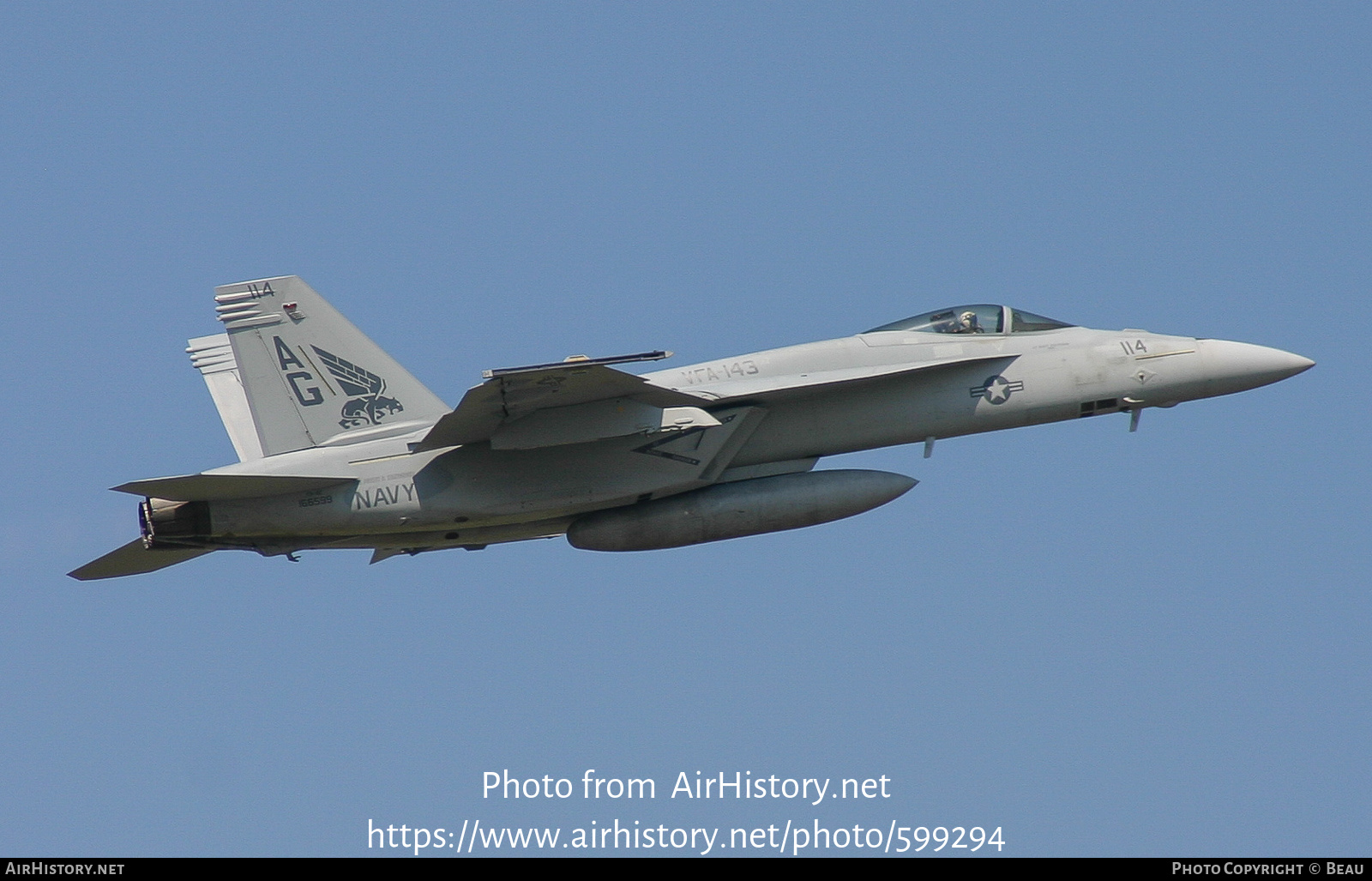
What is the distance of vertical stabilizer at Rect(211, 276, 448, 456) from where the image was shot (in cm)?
1886

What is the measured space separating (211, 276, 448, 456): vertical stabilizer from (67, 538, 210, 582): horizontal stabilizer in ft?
6.68

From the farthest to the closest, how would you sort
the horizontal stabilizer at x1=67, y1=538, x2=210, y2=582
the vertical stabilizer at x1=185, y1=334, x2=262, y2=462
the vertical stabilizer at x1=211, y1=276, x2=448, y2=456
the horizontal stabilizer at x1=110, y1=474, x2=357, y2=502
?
the vertical stabilizer at x1=185, y1=334, x2=262, y2=462 < the horizontal stabilizer at x1=67, y1=538, x2=210, y2=582 < the vertical stabilizer at x1=211, y1=276, x2=448, y2=456 < the horizontal stabilizer at x1=110, y1=474, x2=357, y2=502

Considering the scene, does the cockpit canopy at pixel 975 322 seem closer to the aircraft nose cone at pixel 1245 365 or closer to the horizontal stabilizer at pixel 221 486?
the aircraft nose cone at pixel 1245 365

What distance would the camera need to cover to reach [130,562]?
19.7 meters

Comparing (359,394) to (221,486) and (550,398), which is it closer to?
(221,486)

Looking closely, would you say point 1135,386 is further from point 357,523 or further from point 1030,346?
point 357,523

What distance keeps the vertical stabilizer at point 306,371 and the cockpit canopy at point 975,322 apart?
5858 millimetres

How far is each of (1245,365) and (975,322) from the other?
331cm

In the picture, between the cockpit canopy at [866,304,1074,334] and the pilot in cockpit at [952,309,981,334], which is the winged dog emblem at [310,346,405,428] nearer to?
the cockpit canopy at [866,304,1074,334]

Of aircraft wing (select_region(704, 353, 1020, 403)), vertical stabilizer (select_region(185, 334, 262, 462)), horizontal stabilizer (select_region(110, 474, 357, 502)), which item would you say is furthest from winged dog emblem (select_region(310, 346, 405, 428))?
aircraft wing (select_region(704, 353, 1020, 403))

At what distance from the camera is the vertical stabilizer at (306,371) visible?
61.9 feet

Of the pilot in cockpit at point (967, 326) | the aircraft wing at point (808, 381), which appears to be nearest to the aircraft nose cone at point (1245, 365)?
the pilot in cockpit at point (967, 326)

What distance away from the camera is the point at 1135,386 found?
774 inches
